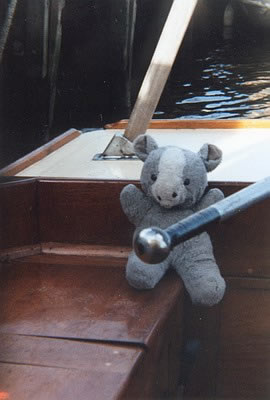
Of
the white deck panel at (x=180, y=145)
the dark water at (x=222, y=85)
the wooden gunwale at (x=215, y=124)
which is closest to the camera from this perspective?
the white deck panel at (x=180, y=145)

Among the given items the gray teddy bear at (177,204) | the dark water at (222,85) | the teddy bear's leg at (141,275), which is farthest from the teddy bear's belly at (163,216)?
the dark water at (222,85)

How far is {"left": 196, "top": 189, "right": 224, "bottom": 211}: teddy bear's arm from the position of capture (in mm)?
1753

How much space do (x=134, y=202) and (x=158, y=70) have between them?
0.88m

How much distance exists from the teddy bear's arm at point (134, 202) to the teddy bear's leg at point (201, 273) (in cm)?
17

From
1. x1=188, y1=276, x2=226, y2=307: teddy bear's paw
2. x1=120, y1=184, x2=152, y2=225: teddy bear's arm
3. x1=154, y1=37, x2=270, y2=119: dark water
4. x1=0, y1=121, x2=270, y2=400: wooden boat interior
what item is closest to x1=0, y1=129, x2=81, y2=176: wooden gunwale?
x1=0, y1=121, x2=270, y2=400: wooden boat interior

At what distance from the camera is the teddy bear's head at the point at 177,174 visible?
1.66m

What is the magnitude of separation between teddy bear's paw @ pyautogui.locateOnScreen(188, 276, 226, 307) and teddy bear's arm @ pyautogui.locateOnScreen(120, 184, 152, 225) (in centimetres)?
28

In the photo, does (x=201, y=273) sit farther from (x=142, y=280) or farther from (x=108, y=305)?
(x=108, y=305)

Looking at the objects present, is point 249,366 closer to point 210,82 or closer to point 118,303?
point 118,303

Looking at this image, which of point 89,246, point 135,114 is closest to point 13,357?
point 89,246

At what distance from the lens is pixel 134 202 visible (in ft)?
5.86

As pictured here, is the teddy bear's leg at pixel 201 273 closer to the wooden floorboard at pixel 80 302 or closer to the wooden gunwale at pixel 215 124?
the wooden floorboard at pixel 80 302

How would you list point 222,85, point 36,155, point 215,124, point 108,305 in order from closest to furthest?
point 108,305
point 36,155
point 215,124
point 222,85

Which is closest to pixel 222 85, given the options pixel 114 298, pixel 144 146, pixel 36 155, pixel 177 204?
pixel 36 155
